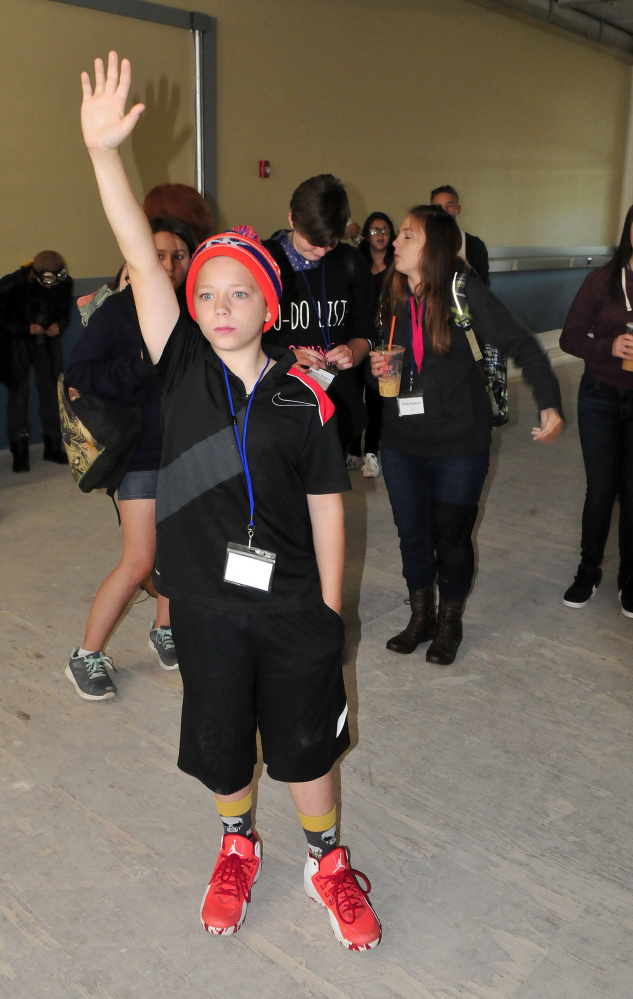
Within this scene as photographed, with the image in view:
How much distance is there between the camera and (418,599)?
3100mm

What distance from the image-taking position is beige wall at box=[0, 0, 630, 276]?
5.58 m

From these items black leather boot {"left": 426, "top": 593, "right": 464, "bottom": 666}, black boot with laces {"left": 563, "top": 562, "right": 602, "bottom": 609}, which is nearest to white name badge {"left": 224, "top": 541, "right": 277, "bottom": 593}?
black leather boot {"left": 426, "top": 593, "right": 464, "bottom": 666}

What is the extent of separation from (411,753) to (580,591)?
4.43 feet

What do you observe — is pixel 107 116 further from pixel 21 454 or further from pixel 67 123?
pixel 67 123

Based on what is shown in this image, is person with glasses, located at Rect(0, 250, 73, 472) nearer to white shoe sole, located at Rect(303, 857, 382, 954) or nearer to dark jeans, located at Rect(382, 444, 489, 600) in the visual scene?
dark jeans, located at Rect(382, 444, 489, 600)

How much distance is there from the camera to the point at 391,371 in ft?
8.71

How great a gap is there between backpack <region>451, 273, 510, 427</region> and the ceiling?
7449 mm

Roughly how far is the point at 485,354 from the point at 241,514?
143cm

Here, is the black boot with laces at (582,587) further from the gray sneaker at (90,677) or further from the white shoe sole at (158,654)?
the gray sneaker at (90,677)

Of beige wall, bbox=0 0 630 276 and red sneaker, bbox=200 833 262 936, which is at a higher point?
beige wall, bbox=0 0 630 276

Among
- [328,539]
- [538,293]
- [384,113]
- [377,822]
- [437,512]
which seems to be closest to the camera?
[328,539]

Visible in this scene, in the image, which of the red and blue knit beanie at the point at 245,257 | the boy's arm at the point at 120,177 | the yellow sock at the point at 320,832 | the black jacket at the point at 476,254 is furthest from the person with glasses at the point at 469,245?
the yellow sock at the point at 320,832

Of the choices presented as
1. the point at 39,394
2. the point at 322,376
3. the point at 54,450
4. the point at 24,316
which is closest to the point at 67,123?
the point at 24,316

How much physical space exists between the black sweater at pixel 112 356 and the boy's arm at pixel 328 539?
879 millimetres
